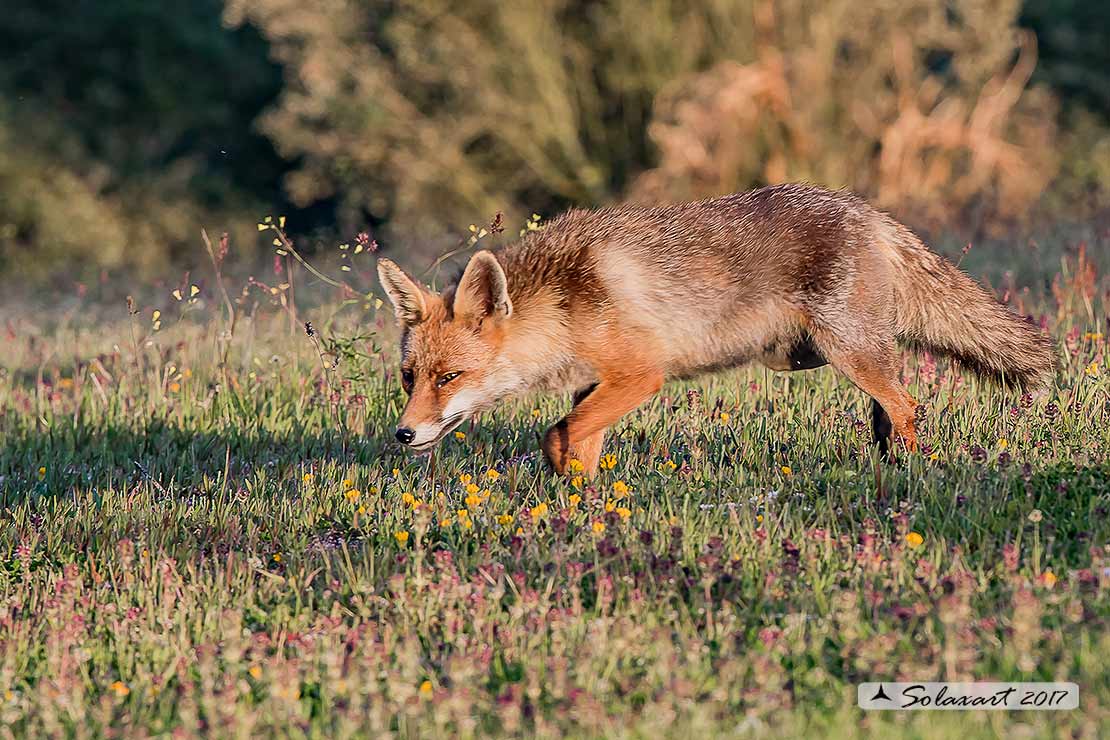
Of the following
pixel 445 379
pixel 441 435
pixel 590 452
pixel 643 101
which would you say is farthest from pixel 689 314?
pixel 643 101

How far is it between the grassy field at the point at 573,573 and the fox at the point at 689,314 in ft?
1.11

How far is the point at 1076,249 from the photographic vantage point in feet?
38.9

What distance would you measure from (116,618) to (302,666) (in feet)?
3.12

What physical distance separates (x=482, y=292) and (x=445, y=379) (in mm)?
459

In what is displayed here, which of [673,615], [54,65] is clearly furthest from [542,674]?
[54,65]

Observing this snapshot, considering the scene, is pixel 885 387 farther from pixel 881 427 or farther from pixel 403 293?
pixel 403 293

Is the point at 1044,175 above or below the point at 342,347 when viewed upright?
above

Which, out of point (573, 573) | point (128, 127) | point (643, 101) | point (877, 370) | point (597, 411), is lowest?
point (573, 573)

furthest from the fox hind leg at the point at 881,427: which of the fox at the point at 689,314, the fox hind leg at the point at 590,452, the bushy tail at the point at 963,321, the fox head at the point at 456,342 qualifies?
the fox head at the point at 456,342

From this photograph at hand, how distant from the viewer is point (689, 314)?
6793 mm

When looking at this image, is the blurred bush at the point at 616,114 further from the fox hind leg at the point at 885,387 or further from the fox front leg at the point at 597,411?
the fox front leg at the point at 597,411

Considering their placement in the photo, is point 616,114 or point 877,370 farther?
point 616,114

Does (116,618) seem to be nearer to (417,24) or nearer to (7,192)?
(417,24)

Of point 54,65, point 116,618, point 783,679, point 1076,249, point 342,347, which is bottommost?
point 783,679
